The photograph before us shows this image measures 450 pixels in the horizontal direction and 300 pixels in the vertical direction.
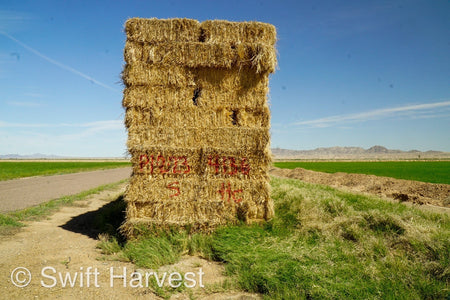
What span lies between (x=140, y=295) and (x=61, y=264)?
7.17 feet

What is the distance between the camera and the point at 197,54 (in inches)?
276

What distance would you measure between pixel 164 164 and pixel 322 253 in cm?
394

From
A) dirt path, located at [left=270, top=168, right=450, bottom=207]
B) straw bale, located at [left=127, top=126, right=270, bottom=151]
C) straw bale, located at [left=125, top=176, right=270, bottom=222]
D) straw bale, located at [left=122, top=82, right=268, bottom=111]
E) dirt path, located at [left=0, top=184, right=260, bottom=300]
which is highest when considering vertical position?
straw bale, located at [left=122, top=82, right=268, bottom=111]

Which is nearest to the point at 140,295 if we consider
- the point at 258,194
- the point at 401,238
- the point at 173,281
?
the point at 173,281

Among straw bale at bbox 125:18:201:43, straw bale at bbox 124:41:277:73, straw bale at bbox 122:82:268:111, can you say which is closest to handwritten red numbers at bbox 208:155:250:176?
straw bale at bbox 122:82:268:111

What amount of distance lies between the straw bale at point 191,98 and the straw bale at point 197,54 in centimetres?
59

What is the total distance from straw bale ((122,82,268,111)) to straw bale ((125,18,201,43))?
1194 mm

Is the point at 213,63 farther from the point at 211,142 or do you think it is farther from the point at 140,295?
the point at 140,295

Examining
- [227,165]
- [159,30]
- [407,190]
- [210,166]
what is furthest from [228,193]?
[407,190]

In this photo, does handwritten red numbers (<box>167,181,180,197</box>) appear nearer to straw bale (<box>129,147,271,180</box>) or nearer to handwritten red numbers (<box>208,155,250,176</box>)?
straw bale (<box>129,147,271,180</box>)

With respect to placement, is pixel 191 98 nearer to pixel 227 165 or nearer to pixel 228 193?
pixel 227 165

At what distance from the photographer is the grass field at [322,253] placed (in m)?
4.15

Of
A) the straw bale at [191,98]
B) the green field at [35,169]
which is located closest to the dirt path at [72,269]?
the straw bale at [191,98]

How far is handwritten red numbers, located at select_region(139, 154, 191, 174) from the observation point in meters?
6.82
